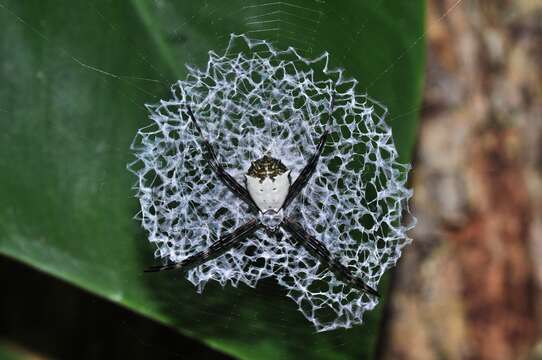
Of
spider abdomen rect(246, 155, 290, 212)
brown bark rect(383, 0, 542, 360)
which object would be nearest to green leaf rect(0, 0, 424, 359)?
spider abdomen rect(246, 155, 290, 212)

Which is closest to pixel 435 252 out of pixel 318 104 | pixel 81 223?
pixel 318 104

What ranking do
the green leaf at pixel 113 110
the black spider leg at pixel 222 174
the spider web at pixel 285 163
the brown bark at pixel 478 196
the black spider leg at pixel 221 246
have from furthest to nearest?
1. the brown bark at pixel 478 196
2. the black spider leg at pixel 221 246
3. the black spider leg at pixel 222 174
4. the spider web at pixel 285 163
5. the green leaf at pixel 113 110

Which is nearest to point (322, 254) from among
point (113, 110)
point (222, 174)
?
point (222, 174)

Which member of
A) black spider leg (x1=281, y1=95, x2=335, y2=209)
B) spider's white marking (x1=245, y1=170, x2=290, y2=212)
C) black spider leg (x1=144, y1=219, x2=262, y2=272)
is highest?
black spider leg (x1=281, y1=95, x2=335, y2=209)

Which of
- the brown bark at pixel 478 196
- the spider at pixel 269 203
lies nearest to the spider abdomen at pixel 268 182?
Answer: the spider at pixel 269 203

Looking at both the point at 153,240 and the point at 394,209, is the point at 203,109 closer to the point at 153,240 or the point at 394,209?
the point at 153,240

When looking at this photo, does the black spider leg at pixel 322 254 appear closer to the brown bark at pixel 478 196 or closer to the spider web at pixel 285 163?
the spider web at pixel 285 163

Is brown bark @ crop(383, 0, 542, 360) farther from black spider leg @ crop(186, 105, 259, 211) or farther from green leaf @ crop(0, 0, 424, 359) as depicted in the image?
green leaf @ crop(0, 0, 424, 359)
